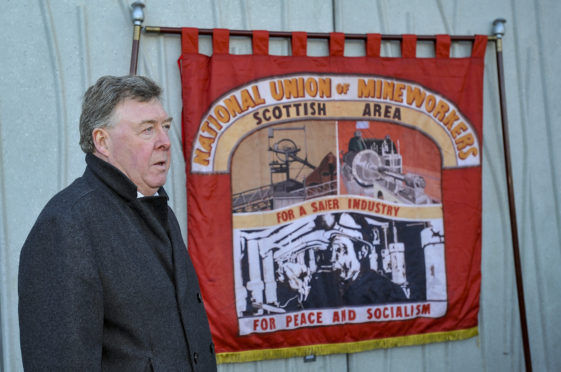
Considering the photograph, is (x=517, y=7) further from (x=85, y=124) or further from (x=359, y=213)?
(x=85, y=124)

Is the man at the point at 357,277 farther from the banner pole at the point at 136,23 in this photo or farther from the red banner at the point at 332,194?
the banner pole at the point at 136,23

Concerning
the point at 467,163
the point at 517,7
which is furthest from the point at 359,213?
the point at 517,7

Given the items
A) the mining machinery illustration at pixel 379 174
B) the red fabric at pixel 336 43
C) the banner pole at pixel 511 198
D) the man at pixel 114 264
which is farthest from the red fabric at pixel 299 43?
the man at pixel 114 264

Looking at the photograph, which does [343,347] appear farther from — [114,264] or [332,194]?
[114,264]

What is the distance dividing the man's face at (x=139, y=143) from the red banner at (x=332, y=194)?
3.38 ft

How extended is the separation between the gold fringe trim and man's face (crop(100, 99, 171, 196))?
1.28 meters

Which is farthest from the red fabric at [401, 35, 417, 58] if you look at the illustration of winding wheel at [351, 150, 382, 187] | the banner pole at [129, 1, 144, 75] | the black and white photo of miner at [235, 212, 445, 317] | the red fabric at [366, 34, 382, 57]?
the banner pole at [129, 1, 144, 75]

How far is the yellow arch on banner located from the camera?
2221 mm

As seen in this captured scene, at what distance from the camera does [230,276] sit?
2191mm

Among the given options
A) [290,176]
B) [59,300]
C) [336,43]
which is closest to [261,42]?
[336,43]

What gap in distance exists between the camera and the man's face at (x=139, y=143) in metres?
1.09

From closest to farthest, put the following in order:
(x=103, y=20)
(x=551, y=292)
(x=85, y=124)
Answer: (x=85, y=124) → (x=103, y=20) → (x=551, y=292)

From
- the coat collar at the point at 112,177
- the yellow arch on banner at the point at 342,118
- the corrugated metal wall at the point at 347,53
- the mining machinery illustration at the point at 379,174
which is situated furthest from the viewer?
the mining machinery illustration at the point at 379,174

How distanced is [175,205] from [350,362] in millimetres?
1165
